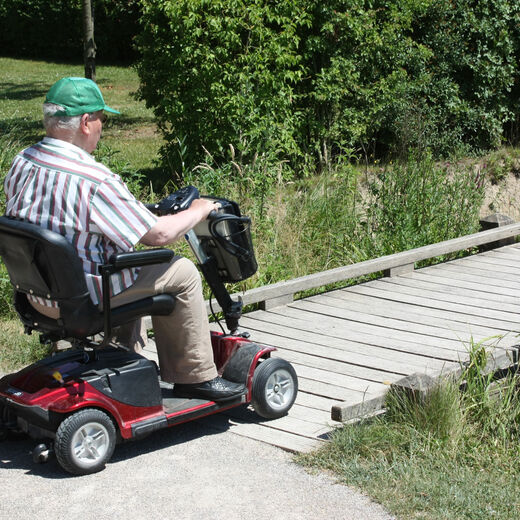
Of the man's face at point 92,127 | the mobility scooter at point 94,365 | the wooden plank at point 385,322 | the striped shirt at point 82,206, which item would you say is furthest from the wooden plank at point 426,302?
the man's face at point 92,127

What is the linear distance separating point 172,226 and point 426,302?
136 inches

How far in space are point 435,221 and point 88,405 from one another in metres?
5.37

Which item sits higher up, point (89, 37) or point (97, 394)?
point (89, 37)

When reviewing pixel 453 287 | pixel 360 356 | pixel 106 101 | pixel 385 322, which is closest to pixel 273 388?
pixel 360 356

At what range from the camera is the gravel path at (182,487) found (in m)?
3.60

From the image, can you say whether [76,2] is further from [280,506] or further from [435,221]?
[280,506]

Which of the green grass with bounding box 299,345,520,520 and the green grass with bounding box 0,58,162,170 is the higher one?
the green grass with bounding box 0,58,162,170

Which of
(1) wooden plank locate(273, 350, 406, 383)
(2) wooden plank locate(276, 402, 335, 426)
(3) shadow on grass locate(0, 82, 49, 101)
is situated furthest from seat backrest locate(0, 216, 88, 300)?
(3) shadow on grass locate(0, 82, 49, 101)

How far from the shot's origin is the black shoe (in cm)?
432

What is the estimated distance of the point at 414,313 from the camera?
664 cm

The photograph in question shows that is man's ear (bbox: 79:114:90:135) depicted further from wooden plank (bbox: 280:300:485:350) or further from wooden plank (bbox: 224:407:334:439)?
wooden plank (bbox: 280:300:485:350)

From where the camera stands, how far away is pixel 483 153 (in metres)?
13.6

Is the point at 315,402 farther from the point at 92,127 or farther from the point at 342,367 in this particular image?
the point at 92,127

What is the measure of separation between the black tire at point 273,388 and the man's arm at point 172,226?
2.90 ft
